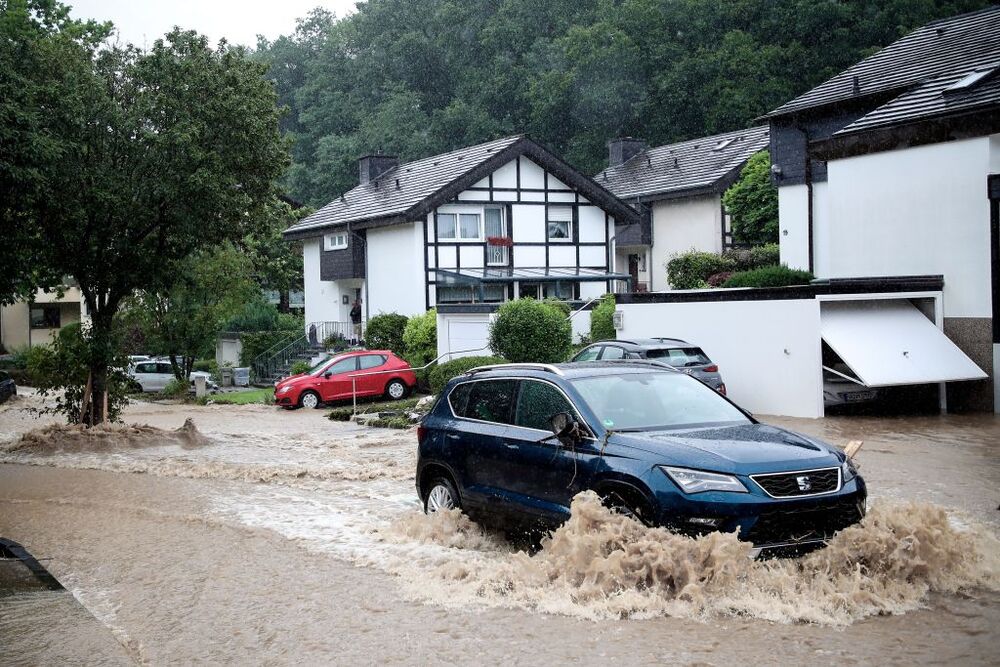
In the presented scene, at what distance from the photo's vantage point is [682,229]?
42875mm

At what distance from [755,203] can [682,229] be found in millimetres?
5711

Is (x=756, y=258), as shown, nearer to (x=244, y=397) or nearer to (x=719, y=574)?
(x=244, y=397)

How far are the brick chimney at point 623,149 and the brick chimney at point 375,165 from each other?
10.4 m

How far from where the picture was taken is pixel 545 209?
4084cm

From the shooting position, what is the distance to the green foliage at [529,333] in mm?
27094

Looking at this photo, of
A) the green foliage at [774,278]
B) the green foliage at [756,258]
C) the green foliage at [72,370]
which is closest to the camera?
the green foliage at [72,370]

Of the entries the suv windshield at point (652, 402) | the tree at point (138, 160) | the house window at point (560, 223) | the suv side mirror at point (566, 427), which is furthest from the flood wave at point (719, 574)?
the house window at point (560, 223)

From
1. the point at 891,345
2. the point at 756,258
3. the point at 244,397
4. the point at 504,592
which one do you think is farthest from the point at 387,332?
the point at 504,592

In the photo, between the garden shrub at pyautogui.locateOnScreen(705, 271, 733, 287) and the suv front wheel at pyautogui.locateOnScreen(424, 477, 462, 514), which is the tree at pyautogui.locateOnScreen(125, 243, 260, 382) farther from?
the suv front wheel at pyautogui.locateOnScreen(424, 477, 462, 514)

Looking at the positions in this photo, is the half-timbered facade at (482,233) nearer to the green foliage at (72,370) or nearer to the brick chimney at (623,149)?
the brick chimney at (623,149)

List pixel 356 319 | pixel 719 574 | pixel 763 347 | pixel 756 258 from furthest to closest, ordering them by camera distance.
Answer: pixel 356 319, pixel 756 258, pixel 763 347, pixel 719 574

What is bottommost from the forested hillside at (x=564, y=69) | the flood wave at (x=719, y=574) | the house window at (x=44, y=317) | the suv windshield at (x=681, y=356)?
the flood wave at (x=719, y=574)

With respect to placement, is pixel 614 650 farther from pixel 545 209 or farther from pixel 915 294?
pixel 545 209

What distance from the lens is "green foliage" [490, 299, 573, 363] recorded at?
2709 cm
